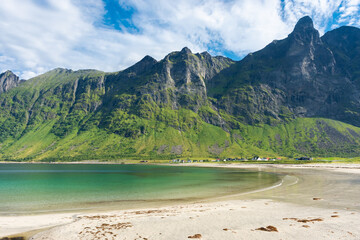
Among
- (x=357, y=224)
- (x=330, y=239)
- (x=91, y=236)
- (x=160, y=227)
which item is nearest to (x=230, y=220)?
(x=160, y=227)

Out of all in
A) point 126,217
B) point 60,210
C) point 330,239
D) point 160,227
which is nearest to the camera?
point 330,239

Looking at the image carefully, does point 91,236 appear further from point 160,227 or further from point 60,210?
point 60,210

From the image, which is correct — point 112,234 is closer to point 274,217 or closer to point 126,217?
point 126,217

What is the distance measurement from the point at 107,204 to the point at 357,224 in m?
33.9

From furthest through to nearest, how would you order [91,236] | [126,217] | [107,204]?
[107,204], [126,217], [91,236]

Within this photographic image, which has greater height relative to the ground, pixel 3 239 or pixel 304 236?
pixel 304 236

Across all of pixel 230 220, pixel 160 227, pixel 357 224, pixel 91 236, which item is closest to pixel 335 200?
pixel 357 224

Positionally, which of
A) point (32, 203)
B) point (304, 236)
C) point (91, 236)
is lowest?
point (32, 203)

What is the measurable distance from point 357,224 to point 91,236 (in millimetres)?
24573

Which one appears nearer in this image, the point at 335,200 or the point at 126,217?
the point at 126,217

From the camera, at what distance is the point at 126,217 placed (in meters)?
26.6

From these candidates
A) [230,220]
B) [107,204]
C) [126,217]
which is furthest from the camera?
[107,204]

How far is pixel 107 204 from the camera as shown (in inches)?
1460

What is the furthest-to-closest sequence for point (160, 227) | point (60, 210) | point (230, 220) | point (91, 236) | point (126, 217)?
point (60, 210)
point (126, 217)
point (230, 220)
point (160, 227)
point (91, 236)
